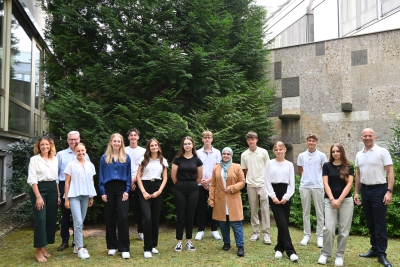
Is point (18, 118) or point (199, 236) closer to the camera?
point (199, 236)

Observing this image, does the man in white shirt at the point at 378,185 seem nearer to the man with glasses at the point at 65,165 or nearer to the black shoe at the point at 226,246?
the black shoe at the point at 226,246

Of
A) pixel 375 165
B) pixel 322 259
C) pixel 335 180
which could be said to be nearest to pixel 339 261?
pixel 322 259

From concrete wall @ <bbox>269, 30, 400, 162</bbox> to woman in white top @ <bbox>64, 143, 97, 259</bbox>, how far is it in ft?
16.4

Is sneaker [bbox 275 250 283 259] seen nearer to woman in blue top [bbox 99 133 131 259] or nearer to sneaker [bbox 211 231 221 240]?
sneaker [bbox 211 231 221 240]

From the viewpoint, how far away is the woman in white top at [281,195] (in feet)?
16.9

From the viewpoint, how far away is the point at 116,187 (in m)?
5.42

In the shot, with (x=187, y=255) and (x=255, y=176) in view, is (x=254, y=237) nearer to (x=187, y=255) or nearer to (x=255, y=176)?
(x=255, y=176)

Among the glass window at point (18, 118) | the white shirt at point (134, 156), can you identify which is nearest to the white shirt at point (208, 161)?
the white shirt at point (134, 156)

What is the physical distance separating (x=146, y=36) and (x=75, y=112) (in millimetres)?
2082

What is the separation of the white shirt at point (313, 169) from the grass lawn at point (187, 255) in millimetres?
974

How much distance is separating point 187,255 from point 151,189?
3.50 ft

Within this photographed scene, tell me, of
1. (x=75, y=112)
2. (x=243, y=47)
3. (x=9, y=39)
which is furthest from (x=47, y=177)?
(x=9, y=39)

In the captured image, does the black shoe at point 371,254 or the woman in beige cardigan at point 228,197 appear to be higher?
the woman in beige cardigan at point 228,197

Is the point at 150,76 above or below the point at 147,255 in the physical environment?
above
